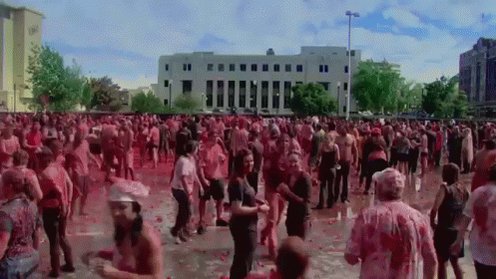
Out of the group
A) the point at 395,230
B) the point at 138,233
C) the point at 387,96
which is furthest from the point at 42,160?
the point at 387,96

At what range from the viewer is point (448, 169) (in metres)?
7.04

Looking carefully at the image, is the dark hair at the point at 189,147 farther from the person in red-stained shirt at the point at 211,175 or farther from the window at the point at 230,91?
the window at the point at 230,91

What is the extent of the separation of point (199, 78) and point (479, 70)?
50.1 meters

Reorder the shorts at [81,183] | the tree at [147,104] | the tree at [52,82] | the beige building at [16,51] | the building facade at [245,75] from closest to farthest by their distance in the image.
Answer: the shorts at [81,183], the tree at [52,82], the tree at [147,104], the beige building at [16,51], the building facade at [245,75]

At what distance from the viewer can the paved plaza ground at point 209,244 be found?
8297mm

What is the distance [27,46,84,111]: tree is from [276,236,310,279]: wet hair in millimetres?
66057

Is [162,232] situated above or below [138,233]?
below

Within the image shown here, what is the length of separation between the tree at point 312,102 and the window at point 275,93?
27343mm

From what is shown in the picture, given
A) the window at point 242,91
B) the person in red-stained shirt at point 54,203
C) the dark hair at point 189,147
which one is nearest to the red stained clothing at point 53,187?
the person in red-stained shirt at point 54,203

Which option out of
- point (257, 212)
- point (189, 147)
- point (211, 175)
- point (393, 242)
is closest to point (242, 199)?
point (257, 212)

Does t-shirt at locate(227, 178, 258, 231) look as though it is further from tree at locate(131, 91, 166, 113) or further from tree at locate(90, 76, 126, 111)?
tree at locate(90, 76, 126, 111)

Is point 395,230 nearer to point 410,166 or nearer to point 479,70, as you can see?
point 410,166

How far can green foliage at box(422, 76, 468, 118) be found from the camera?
261ft

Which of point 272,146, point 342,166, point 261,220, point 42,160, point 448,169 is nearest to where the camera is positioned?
point 448,169
